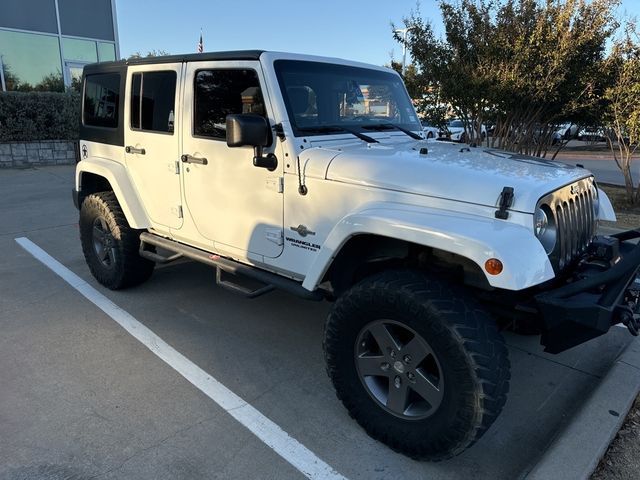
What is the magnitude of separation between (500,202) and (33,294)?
169 inches

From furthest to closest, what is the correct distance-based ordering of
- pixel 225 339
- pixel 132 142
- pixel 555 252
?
pixel 132 142 < pixel 225 339 < pixel 555 252

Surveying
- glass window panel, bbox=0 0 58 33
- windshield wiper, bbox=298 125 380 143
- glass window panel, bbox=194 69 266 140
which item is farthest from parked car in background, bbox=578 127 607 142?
glass window panel, bbox=0 0 58 33

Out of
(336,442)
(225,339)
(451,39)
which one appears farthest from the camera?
(451,39)

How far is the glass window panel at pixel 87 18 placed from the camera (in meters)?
15.8

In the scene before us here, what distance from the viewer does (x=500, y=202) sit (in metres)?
2.26

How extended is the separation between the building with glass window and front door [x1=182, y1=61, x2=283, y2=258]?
565 inches

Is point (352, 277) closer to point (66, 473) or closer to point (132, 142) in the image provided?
point (66, 473)

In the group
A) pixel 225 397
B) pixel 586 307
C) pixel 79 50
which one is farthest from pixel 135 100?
pixel 79 50

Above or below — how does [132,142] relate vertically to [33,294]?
above

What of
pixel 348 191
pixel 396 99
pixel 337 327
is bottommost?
pixel 337 327

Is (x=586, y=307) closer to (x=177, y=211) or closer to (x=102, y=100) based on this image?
(x=177, y=211)

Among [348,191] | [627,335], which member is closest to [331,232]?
[348,191]

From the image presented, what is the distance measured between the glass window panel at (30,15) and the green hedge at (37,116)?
3.33 metres

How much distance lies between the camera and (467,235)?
2.16 m
